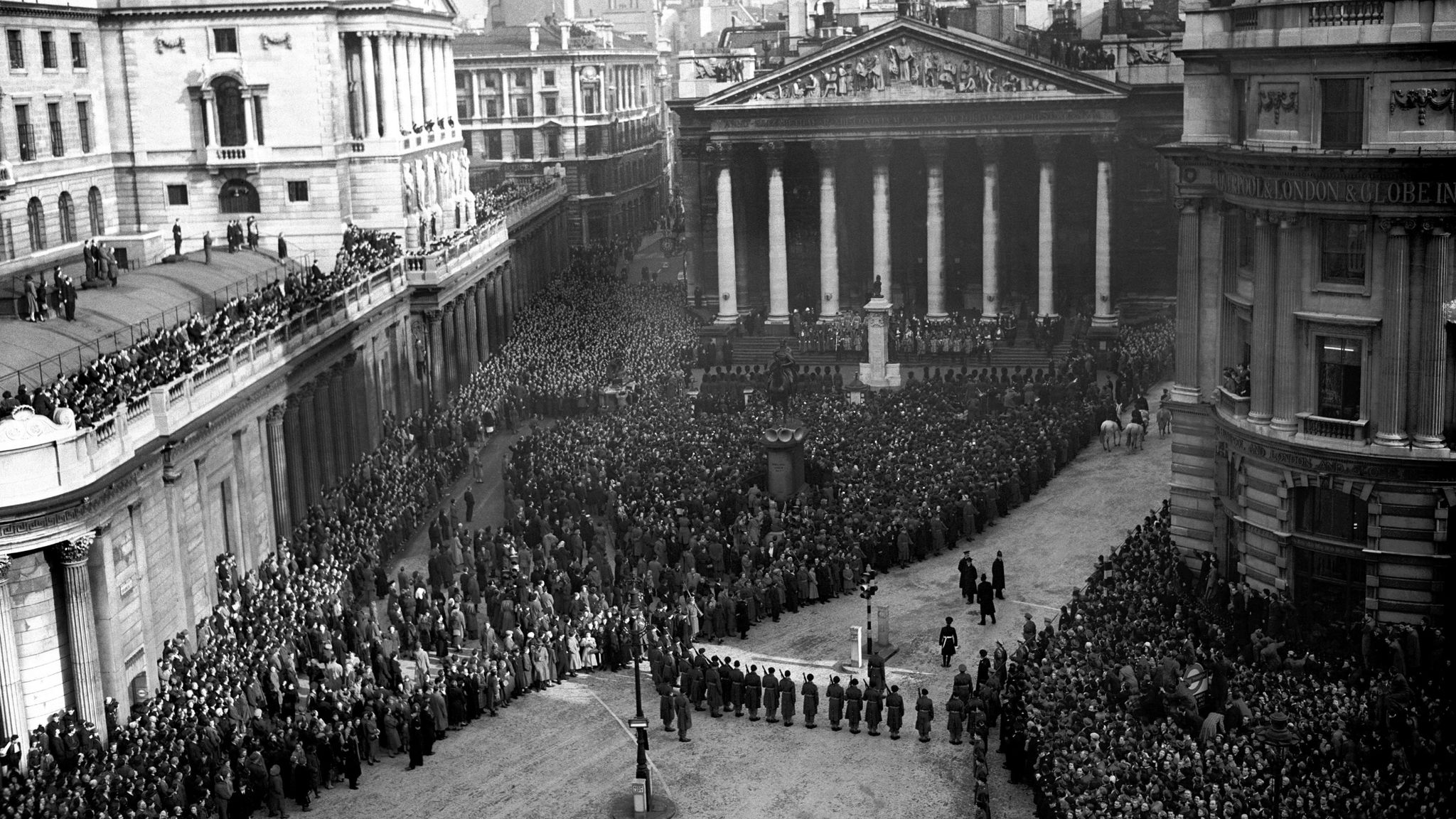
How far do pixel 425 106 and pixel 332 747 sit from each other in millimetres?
53420

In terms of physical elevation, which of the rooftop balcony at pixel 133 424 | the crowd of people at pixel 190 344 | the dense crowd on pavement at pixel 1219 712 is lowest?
the dense crowd on pavement at pixel 1219 712

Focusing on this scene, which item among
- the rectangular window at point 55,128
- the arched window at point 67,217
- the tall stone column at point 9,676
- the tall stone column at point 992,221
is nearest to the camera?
the tall stone column at point 9,676

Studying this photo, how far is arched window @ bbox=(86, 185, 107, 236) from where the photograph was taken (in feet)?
244

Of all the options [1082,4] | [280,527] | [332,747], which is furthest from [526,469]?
[1082,4]

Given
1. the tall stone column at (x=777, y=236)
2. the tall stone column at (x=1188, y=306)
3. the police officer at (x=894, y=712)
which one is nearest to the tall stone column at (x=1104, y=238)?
the tall stone column at (x=777, y=236)

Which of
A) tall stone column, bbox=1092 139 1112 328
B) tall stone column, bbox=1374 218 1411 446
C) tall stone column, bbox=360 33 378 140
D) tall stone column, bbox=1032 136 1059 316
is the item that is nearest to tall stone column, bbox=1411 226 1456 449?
tall stone column, bbox=1374 218 1411 446

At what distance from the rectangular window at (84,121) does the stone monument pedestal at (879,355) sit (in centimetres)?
3313

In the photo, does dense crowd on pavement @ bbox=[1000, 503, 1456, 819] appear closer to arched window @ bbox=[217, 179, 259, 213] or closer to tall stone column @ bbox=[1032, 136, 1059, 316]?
tall stone column @ bbox=[1032, 136, 1059, 316]

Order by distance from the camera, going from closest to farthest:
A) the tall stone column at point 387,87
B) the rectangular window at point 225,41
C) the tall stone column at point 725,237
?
the rectangular window at point 225,41 → the tall stone column at point 387,87 → the tall stone column at point 725,237

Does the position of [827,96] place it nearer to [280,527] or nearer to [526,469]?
[526,469]

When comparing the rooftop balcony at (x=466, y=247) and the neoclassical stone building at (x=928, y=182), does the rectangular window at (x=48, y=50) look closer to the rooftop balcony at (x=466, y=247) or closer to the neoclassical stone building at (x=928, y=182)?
the rooftop balcony at (x=466, y=247)

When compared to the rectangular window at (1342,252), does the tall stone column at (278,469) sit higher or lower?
lower

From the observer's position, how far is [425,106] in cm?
8638

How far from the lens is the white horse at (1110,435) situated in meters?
64.6
